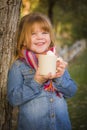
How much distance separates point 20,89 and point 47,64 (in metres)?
0.41

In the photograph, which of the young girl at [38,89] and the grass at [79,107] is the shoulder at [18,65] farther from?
the grass at [79,107]

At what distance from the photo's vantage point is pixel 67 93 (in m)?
3.69

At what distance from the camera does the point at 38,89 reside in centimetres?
349

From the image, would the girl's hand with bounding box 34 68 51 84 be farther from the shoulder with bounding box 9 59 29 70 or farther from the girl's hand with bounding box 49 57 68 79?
the shoulder with bounding box 9 59 29 70

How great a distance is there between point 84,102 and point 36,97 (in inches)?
179

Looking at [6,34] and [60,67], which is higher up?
[6,34]

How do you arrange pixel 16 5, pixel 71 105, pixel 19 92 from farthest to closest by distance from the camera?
pixel 71 105 < pixel 16 5 < pixel 19 92

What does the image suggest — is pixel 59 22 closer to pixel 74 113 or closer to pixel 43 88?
pixel 74 113

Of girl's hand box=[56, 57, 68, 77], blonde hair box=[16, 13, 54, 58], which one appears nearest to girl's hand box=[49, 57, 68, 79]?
girl's hand box=[56, 57, 68, 77]

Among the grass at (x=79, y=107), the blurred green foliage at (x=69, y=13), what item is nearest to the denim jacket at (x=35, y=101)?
the grass at (x=79, y=107)

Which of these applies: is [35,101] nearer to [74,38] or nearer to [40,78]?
[40,78]

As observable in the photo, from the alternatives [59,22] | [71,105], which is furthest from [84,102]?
[59,22]

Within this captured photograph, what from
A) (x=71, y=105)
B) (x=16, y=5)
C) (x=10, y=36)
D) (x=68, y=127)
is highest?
(x=16, y=5)

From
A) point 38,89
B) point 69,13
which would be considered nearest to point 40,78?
point 38,89
